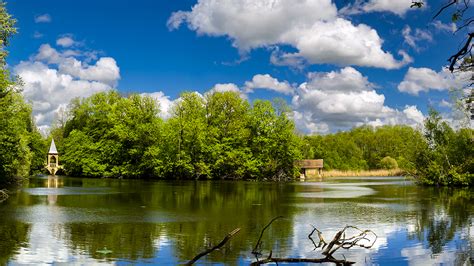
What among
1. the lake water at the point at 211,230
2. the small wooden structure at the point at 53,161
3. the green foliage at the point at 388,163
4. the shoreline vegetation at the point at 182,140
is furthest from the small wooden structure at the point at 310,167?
the lake water at the point at 211,230

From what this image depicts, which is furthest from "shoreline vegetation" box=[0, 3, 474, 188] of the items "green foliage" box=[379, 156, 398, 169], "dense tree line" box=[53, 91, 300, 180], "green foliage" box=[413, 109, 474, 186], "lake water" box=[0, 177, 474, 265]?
"lake water" box=[0, 177, 474, 265]

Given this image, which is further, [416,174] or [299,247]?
[416,174]

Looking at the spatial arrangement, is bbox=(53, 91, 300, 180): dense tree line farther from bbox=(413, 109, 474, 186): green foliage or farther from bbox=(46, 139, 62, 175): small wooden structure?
bbox=(413, 109, 474, 186): green foliage

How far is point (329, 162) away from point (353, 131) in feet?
148

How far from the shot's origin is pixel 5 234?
1727 centimetres

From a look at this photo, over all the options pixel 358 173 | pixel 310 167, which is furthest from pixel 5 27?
pixel 358 173

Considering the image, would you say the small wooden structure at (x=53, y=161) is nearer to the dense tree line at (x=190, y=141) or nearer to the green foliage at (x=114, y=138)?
the green foliage at (x=114, y=138)

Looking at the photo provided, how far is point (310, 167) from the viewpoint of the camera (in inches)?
3216

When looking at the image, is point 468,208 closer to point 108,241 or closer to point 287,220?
point 287,220

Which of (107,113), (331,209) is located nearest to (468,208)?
(331,209)

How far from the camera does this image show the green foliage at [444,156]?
49.9 metres

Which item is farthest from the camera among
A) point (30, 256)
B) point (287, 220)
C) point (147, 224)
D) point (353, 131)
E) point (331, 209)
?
point (353, 131)

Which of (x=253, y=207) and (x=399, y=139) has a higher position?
(x=399, y=139)

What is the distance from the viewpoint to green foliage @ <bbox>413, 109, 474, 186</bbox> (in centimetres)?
4991
